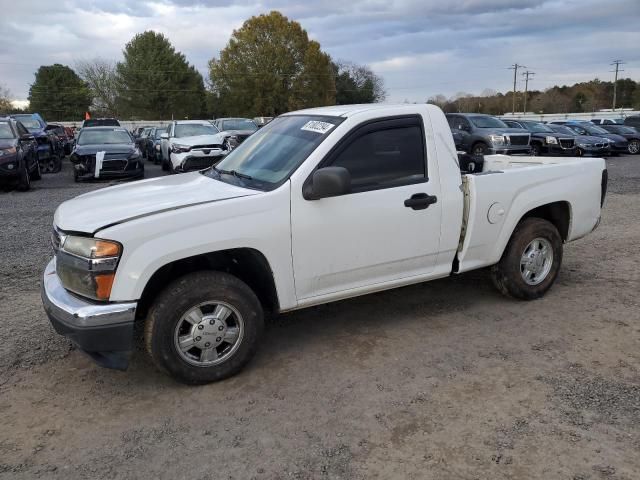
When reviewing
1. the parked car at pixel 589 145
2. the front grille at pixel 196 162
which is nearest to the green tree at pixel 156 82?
the parked car at pixel 589 145

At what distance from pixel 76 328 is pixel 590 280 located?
195 inches

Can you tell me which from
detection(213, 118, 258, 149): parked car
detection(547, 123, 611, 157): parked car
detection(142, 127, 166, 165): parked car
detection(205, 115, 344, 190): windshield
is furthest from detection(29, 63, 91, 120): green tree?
detection(205, 115, 344, 190): windshield

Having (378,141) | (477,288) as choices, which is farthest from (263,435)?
(477,288)

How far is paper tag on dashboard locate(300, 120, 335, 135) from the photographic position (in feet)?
13.2

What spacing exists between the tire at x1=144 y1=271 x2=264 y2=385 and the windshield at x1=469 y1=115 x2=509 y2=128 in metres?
16.4

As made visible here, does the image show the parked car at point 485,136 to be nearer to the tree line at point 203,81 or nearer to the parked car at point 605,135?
the parked car at point 605,135

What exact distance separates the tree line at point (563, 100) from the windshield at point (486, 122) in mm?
72595

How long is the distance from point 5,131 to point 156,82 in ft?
179

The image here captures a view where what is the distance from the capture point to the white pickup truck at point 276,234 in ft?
10.8

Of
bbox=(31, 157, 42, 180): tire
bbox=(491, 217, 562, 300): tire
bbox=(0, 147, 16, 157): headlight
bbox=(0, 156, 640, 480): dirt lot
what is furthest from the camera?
bbox=(31, 157, 42, 180): tire

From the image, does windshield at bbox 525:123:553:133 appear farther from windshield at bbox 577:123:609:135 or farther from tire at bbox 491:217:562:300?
tire at bbox 491:217:562:300

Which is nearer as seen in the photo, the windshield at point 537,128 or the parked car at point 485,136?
the parked car at point 485,136

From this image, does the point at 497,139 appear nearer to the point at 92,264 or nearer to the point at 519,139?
the point at 519,139

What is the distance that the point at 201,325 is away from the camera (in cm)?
352
